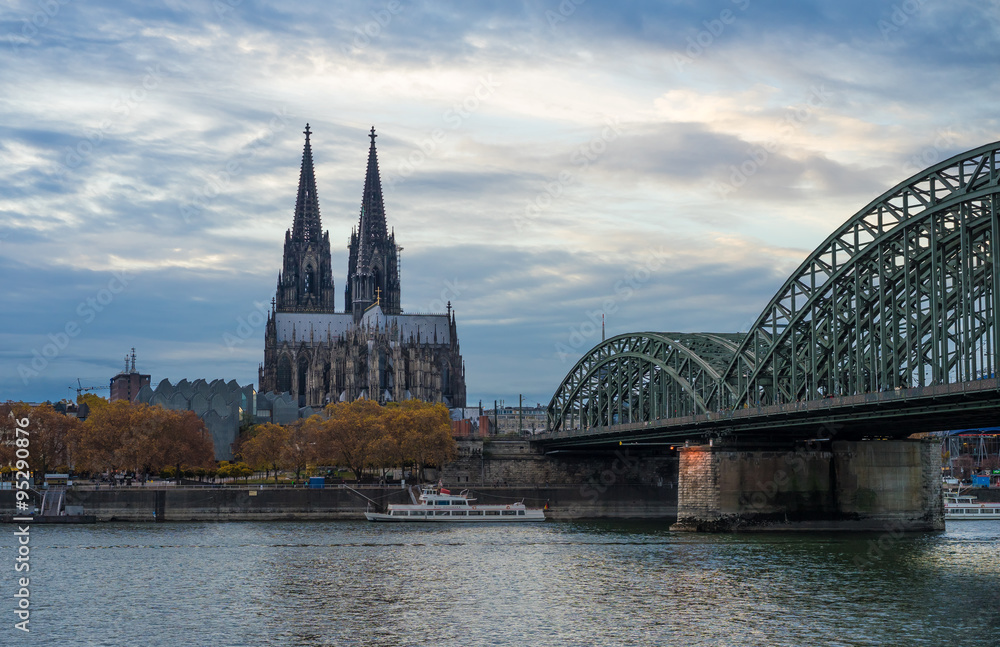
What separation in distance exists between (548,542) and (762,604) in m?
33.2

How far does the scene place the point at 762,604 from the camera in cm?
5247

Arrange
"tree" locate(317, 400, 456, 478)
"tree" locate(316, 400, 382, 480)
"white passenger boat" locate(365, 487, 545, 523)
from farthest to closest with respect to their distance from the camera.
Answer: "tree" locate(316, 400, 382, 480), "tree" locate(317, 400, 456, 478), "white passenger boat" locate(365, 487, 545, 523)

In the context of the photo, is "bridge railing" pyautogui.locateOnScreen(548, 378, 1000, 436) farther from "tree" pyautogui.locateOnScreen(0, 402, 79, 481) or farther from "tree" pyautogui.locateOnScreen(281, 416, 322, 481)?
→ "tree" pyautogui.locateOnScreen(0, 402, 79, 481)

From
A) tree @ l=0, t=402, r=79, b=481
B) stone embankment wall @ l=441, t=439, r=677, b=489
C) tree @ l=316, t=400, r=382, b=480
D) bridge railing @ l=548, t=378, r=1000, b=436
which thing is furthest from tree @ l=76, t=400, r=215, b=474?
bridge railing @ l=548, t=378, r=1000, b=436

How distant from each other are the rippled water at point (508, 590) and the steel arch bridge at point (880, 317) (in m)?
11.5

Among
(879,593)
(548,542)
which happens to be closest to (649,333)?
(548,542)

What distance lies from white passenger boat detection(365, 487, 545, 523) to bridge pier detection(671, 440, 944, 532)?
23057 millimetres

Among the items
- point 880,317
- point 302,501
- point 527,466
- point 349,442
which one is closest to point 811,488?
point 880,317

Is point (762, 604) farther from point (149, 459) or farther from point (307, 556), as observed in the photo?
point (149, 459)

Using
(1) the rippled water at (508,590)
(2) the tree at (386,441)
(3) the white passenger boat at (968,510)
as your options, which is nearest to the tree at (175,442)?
(2) the tree at (386,441)

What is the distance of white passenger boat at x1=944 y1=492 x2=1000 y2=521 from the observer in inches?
4665

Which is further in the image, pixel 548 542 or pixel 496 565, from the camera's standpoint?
→ pixel 548 542

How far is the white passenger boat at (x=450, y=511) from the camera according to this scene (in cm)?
10844

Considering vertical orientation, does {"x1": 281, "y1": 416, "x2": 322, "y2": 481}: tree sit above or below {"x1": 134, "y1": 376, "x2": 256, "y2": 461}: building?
below
